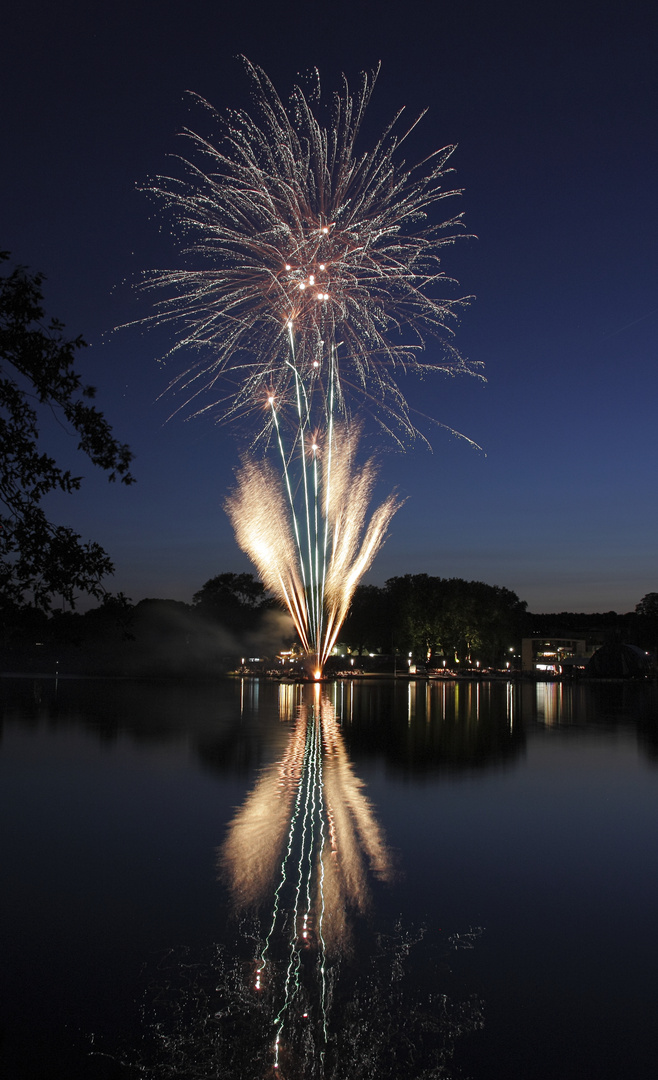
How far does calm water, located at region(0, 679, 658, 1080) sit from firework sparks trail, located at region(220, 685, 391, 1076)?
0.11ft

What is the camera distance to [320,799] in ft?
43.5

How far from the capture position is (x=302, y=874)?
9016mm

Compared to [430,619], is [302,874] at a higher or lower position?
lower

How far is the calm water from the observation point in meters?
5.33

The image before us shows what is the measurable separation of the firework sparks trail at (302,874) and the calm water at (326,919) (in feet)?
0.11

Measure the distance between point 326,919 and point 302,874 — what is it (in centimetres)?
146

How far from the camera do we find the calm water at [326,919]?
5332 mm

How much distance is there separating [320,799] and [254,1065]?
8.35 meters

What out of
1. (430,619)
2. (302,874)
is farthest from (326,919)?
(430,619)

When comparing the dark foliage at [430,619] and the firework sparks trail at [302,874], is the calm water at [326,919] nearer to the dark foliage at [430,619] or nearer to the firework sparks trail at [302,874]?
the firework sparks trail at [302,874]

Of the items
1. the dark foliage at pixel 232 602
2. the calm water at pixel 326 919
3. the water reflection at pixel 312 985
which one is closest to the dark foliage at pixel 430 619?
the dark foliage at pixel 232 602

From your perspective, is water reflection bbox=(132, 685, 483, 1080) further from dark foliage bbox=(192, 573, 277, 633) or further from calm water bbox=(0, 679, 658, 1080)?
dark foliage bbox=(192, 573, 277, 633)

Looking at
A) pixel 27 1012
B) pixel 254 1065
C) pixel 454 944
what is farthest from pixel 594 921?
pixel 27 1012

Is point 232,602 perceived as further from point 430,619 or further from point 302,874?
point 302,874
